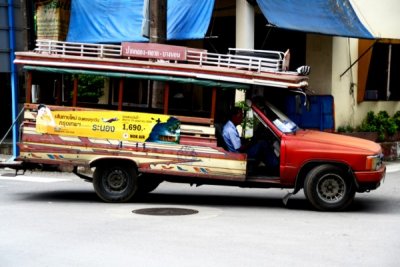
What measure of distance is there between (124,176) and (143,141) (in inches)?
29.6

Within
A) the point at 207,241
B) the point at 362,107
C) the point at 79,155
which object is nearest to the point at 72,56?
the point at 79,155

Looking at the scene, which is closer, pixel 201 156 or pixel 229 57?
pixel 201 156

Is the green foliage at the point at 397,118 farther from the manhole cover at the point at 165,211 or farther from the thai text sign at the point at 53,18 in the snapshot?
the manhole cover at the point at 165,211

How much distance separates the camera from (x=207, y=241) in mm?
8211

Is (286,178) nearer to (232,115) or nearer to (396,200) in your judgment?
(232,115)

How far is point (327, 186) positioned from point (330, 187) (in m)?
0.05

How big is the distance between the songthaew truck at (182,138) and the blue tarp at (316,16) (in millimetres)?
4652

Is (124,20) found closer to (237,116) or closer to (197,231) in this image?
(237,116)

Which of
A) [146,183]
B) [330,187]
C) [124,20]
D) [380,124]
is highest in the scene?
[124,20]

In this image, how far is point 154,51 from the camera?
11.1m

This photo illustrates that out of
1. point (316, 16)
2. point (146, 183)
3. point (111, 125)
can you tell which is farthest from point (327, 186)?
point (316, 16)

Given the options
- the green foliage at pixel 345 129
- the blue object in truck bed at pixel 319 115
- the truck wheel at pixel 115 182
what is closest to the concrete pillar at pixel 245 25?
the blue object in truck bed at pixel 319 115

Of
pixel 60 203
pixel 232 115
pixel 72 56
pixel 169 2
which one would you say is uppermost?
pixel 169 2

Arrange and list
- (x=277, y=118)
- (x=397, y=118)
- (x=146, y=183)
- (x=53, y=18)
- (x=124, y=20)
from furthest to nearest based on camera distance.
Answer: (x=397, y=118)
(x=53, y=18)
(x=124, y=20)
(x=146, y=183)
(x=277, y=118)
